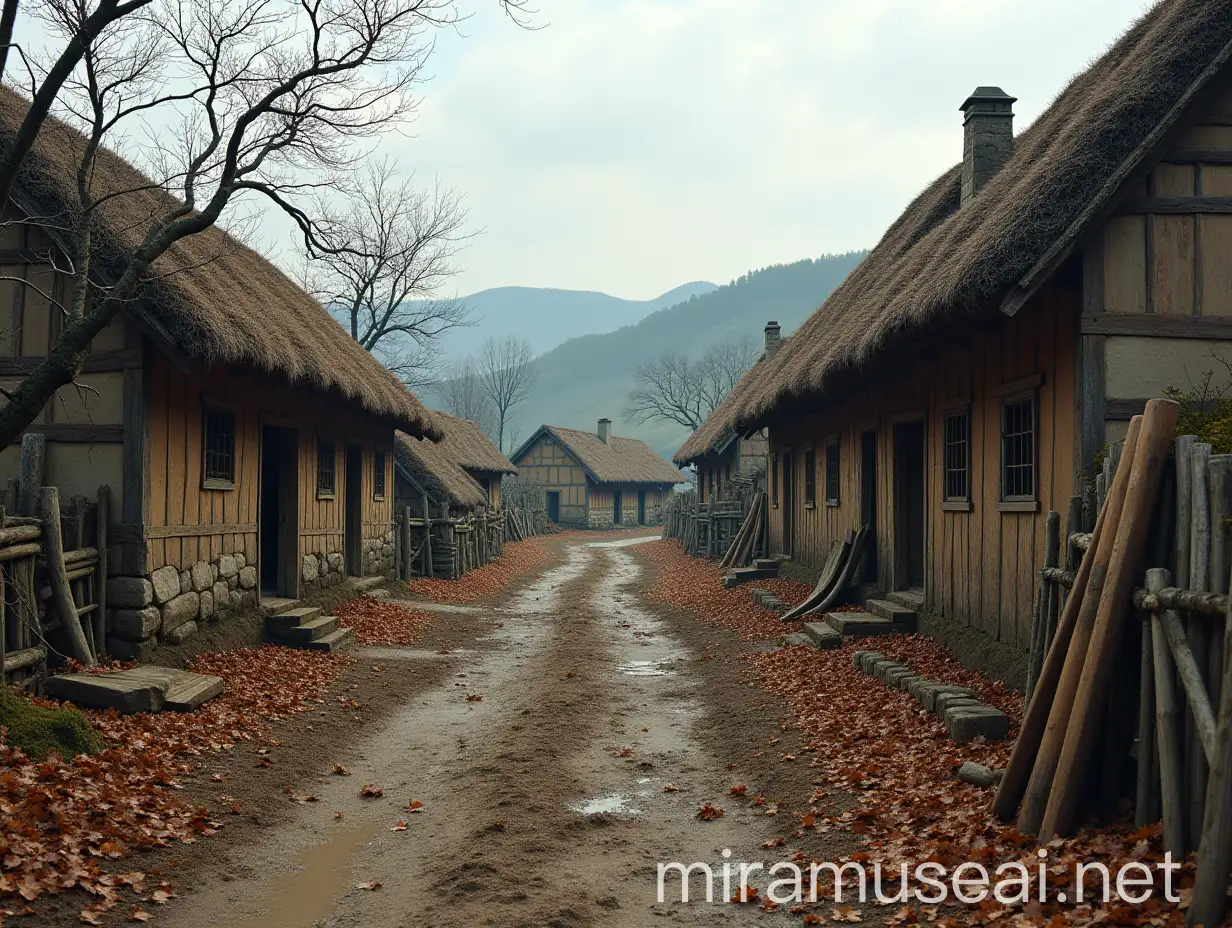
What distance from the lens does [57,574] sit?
8203 mm

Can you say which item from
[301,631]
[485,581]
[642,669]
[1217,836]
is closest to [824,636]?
[642,669]

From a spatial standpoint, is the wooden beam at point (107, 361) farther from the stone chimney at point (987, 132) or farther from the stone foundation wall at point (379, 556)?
the stone chimney at point (987, 132)

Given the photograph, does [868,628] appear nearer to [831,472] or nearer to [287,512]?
[831,472]

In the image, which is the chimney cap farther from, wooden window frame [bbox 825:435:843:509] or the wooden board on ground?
the wooden board on ground

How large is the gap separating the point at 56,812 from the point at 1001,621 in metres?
7.47

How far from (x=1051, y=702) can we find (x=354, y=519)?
527 inches

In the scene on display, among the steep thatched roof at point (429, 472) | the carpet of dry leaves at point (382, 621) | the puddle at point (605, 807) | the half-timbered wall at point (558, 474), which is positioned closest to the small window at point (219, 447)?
the carpet of dry leaves at point (382, 621)

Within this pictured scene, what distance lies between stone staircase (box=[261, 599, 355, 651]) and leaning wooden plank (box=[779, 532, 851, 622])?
237 inches

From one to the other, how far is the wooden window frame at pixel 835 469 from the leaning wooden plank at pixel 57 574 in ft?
35.3

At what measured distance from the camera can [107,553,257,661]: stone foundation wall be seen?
9062mm

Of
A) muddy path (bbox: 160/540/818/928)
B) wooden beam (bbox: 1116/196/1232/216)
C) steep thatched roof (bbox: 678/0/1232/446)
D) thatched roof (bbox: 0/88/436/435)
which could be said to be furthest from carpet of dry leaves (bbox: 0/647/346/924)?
wooden beam (bbox: 1116/196/1232/216)

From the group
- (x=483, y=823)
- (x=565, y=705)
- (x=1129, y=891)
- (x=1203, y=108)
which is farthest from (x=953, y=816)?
(x=1203, y=108)

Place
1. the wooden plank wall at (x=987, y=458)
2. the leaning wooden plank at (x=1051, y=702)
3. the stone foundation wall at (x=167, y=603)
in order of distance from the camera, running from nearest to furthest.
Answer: the leaning wooden plank at (x=1051, y=702)
the wooden plank wall at (x=987, y=458)
the stone foundation wall at (x=167, y=603)

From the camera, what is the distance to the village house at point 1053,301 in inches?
294
